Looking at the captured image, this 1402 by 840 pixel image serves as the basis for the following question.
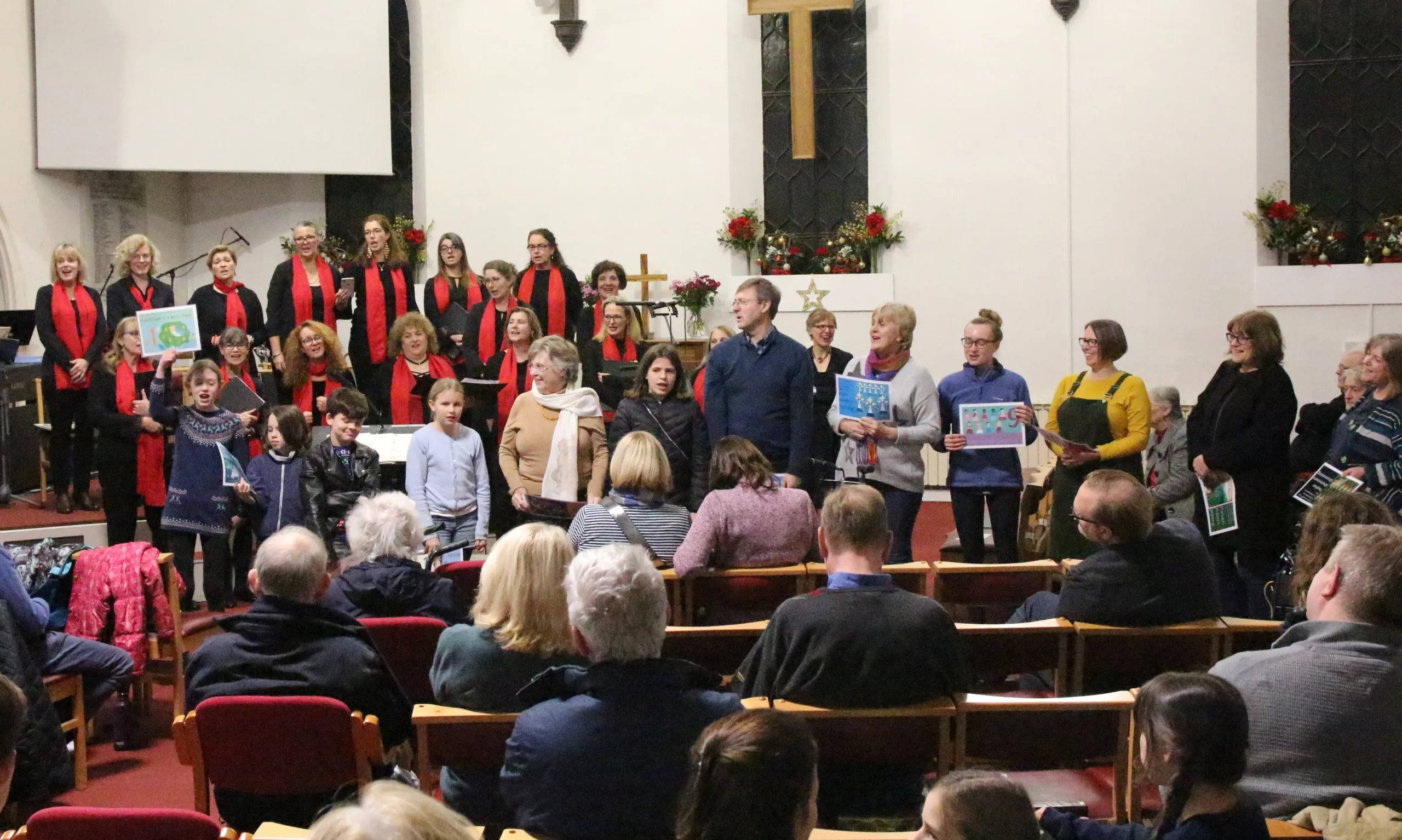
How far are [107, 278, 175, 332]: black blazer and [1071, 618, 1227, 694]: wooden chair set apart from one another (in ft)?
19.4

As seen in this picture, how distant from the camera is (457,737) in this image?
10.0 ft

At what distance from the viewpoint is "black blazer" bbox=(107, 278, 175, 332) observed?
7.84m

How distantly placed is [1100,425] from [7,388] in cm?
632

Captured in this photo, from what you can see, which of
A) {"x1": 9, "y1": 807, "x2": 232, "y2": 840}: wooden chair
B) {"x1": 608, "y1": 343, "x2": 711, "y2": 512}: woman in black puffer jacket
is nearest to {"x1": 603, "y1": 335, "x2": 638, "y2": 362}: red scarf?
{"x1": 608, "y1": 343, "x2": 711, "y2": 512}: woman in black puffer jacket

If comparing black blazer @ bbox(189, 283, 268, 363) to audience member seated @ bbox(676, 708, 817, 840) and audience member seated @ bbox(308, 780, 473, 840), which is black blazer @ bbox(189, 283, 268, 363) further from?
audience member seated @ bbox(308, 780, 473, 840)

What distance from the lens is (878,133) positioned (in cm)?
1076

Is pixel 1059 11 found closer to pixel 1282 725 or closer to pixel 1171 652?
pixel 1171 652

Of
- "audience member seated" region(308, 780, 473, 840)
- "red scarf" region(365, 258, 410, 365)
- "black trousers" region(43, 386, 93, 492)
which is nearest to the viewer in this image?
"audience member seated" region(308, 780, 473, 840)

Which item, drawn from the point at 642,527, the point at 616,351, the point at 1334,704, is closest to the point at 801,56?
the point at 616,351

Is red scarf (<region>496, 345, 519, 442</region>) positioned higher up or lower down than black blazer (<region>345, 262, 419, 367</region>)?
lower down

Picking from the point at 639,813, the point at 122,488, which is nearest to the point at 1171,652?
the point at 639,813

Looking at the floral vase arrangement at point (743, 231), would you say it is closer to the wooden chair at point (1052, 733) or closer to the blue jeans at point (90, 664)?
the blue jeans at point (90, 664)

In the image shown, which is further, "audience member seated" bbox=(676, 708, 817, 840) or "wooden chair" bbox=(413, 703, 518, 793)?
"wooden chair" bbox=(413, 703, 518, 793)

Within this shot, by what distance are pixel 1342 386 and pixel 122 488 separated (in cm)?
590
